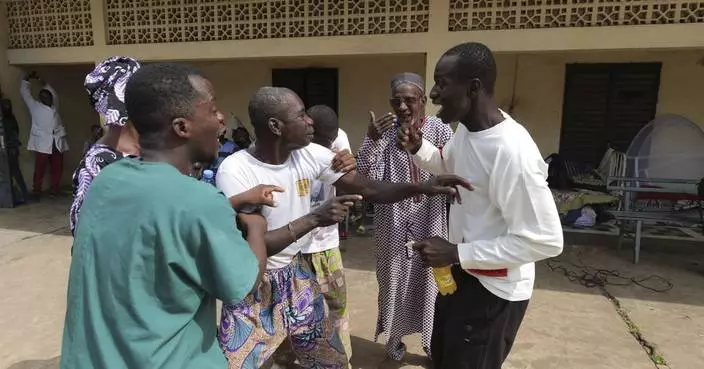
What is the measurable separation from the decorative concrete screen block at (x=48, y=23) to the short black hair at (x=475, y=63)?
19.7 feet

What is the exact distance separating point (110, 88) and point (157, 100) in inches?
34.1

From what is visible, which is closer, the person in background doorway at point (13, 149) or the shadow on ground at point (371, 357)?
the shadow on ground at point (371, 357)

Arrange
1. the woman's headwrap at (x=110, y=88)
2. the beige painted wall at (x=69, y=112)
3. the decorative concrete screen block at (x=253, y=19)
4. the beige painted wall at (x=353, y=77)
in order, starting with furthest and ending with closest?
the beige painted wall at (x=69, y=112), the beige painted wall at (x=353, y=77), the decorative concrete screen block at (x=253, y=19), the woman's headwrap at (x=110, y=88)

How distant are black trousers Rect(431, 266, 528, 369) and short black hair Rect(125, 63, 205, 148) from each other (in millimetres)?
1068

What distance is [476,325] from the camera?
159 centimetres

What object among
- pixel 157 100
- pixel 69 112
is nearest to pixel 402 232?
pixel 157 100

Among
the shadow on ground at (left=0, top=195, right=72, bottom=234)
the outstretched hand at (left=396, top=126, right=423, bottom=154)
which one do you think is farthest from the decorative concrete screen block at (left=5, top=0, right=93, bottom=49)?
the outstretched hand at (left=396, top=126, right=423, bottom=154)

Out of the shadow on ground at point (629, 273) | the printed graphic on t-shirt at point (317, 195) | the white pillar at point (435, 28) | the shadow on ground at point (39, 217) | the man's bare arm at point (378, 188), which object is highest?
the white pillar at point (435, 28)

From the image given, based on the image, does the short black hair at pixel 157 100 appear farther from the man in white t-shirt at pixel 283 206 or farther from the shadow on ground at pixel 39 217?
the shadow on ground at pixel 39 217

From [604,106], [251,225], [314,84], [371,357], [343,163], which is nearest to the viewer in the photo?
[251,225]

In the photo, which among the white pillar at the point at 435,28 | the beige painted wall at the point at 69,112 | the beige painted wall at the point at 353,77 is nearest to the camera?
the white pillar at the point at 435,28

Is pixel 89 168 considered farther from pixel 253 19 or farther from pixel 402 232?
pixel 253 19

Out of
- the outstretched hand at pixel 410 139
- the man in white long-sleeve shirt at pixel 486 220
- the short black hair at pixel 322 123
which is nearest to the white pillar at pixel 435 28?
the short black hair at pixel 322 123

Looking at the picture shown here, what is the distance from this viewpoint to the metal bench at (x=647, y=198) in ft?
15.3
